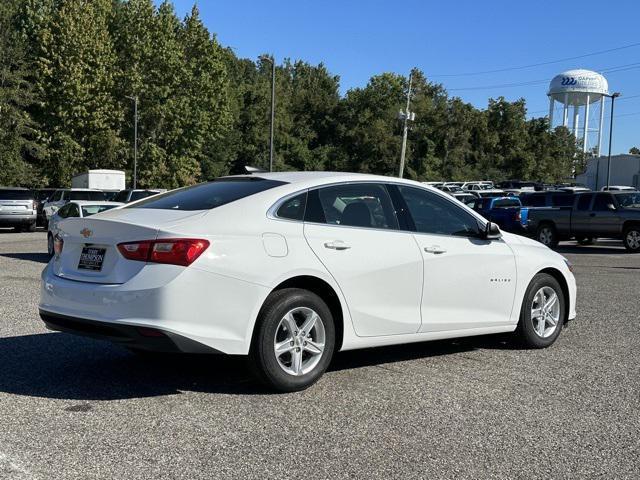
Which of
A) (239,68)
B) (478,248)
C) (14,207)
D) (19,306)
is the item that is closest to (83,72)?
(14,207)

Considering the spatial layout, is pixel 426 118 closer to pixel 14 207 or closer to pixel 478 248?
pixel 14 207

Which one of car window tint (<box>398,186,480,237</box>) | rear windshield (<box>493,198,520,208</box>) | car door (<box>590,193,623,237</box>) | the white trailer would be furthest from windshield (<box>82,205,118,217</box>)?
the white trailer

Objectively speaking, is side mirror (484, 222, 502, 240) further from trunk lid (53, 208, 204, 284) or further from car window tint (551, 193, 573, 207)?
car window tint (551, 193, 573, 207)

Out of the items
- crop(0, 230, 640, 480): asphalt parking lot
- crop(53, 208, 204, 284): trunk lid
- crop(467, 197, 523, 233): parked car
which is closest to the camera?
crop(0, 230, 640, 480): asphalt parking lot

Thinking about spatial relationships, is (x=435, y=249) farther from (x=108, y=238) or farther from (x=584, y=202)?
(x=584, y=202)

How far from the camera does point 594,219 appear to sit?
2131 cm

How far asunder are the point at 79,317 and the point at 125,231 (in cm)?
71

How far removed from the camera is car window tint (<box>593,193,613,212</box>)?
69.5 ft

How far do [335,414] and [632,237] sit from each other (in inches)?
718

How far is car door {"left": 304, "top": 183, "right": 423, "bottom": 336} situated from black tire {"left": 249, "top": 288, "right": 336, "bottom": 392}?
253mm

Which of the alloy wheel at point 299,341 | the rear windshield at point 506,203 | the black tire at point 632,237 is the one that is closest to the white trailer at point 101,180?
the rear windshield at point 506,203

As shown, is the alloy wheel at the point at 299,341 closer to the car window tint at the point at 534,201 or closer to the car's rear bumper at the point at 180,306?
the car's rear bumper at the point at 180,306

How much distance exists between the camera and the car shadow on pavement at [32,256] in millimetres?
15367

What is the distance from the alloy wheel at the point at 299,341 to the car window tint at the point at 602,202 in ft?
59.0
